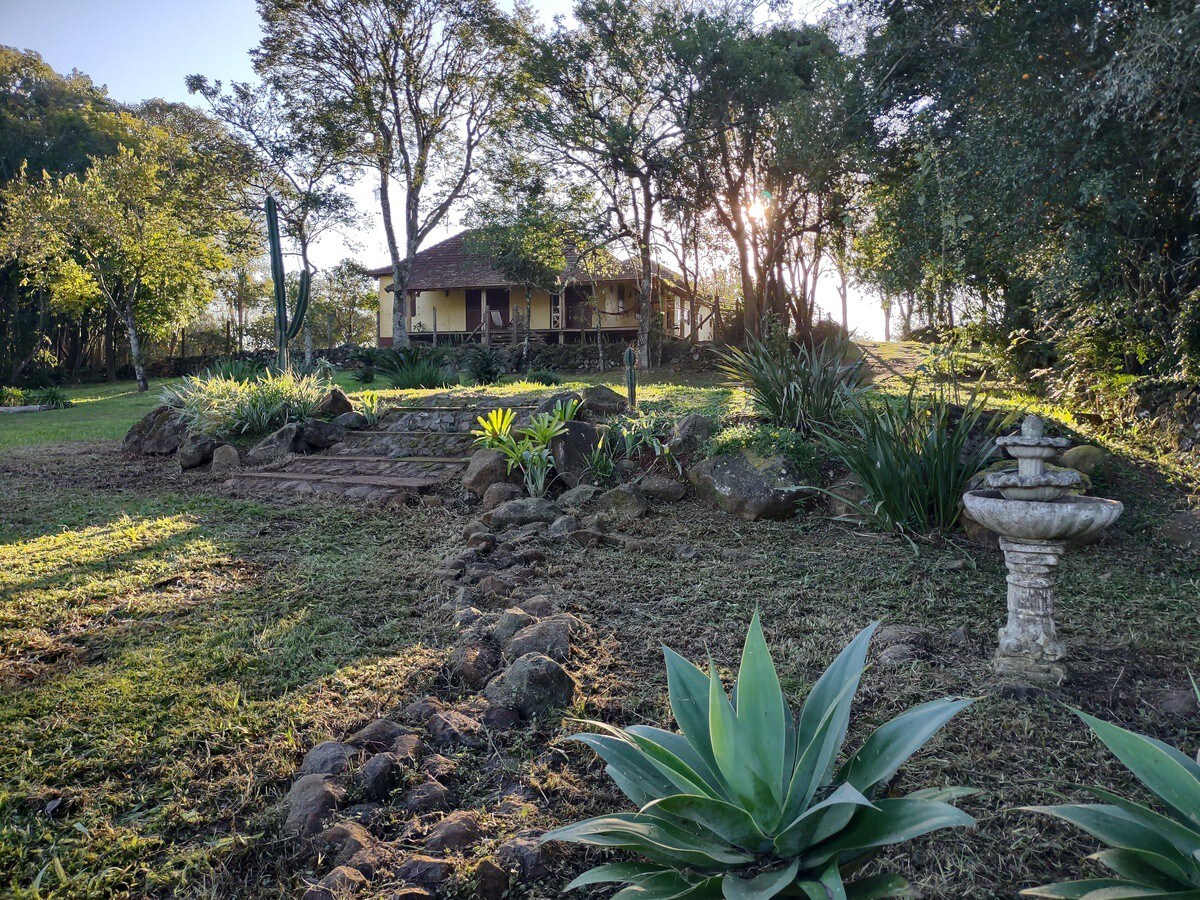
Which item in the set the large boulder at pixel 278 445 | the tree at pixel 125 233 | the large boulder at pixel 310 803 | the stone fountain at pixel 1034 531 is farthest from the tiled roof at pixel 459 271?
the large boulder at pixel 310 803

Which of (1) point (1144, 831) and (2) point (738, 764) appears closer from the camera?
(1) point (1144, 831)

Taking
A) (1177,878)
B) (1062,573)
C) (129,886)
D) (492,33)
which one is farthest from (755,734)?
(492,33)

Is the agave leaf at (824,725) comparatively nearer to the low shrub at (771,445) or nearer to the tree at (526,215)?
the low shrub at (771,445)

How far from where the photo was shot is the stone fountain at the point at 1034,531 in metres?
2.97

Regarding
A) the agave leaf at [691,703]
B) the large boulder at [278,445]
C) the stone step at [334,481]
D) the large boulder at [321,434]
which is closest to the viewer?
the agave leaf at [691,703]

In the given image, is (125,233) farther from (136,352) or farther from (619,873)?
(619,873)

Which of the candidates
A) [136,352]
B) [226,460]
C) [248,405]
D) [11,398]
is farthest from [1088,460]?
[136,352]

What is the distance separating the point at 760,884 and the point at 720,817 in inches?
6.3

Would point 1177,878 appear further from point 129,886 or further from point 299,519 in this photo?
point 299,519

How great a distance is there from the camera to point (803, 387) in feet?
22.2

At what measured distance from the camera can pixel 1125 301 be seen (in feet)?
24.4

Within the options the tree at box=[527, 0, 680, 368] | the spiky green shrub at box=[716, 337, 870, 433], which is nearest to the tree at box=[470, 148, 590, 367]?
the tree at box=[527, 0, 680, 368]

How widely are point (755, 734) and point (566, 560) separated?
3.09 m

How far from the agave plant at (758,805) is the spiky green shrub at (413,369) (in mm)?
11035
